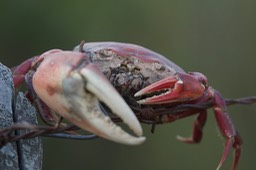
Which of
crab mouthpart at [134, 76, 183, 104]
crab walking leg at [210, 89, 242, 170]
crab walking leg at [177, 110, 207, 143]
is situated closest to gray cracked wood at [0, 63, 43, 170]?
crab mouthpart at [134, 76, 183, 104]

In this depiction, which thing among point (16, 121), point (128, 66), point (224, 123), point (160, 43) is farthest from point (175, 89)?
point (160, 43)

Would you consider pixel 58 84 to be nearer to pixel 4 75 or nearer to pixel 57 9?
pixel 4 75

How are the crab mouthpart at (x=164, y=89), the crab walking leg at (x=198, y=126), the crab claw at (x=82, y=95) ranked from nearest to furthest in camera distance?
1. the crab claw at (x=82, y=95)
2. the crab mouthpart at (x=164, y=89)
3. the crab walking leg at (x=198, y=126)

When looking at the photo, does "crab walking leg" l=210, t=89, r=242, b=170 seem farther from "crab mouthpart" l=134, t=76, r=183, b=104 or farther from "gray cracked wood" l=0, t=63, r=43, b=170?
"gray cracked wood" l=0, t=63, r=43, b=170

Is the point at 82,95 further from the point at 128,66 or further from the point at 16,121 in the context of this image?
the point at 128,66

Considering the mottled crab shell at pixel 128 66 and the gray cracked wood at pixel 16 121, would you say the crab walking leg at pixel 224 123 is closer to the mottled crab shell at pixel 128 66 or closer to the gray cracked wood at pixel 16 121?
the mottled crab shell at pixel 128 66

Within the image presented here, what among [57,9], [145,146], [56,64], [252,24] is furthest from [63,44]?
[56,64]

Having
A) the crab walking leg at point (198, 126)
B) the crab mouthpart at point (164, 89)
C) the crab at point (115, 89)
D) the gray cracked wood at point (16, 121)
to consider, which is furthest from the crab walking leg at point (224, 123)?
the gray cracked wood at point (16, 121)
